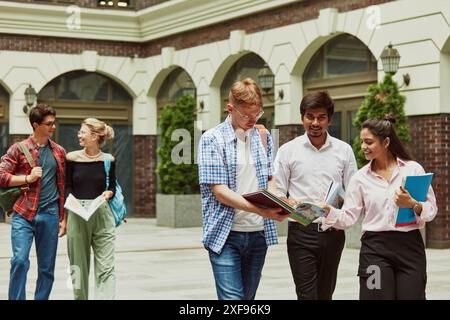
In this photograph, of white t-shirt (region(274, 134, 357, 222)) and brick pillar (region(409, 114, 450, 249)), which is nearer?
white t-shirt (region(274, 134, 357, 222))

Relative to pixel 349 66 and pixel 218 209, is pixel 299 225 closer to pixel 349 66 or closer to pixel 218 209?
Result: pixel 218 209

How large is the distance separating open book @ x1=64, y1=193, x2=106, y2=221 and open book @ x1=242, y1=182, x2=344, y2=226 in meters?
2.26

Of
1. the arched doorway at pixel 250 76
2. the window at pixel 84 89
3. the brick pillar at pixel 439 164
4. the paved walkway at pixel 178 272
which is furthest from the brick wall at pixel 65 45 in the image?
the brick pillar at pixel 439 164

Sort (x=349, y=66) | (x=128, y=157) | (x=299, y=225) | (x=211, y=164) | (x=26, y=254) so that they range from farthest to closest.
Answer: (x=128, y=157), (x=349, y=66), (x=26, y=254), (x=299, y=225), (x=211, y=164)

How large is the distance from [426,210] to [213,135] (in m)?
1.37

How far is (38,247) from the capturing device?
7746mm

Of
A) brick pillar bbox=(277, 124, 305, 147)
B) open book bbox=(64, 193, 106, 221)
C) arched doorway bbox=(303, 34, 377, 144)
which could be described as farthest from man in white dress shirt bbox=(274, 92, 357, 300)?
brick pillar bbox=(277, 124, 305, 147)

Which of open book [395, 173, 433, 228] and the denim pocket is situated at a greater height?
open book [395, 173, 433, 228]

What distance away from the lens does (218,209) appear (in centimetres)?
531

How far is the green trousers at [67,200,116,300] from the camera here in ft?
25.5

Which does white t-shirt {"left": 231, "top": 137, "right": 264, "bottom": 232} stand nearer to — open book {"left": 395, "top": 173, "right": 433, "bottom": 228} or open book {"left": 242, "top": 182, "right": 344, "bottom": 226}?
open book {"left": 242, "top": 182, "right": 344, "bottom": 226}

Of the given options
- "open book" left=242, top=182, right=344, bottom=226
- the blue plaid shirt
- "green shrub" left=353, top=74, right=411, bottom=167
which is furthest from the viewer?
"green shrub" left=353, top=74, right=411, bottom=167
